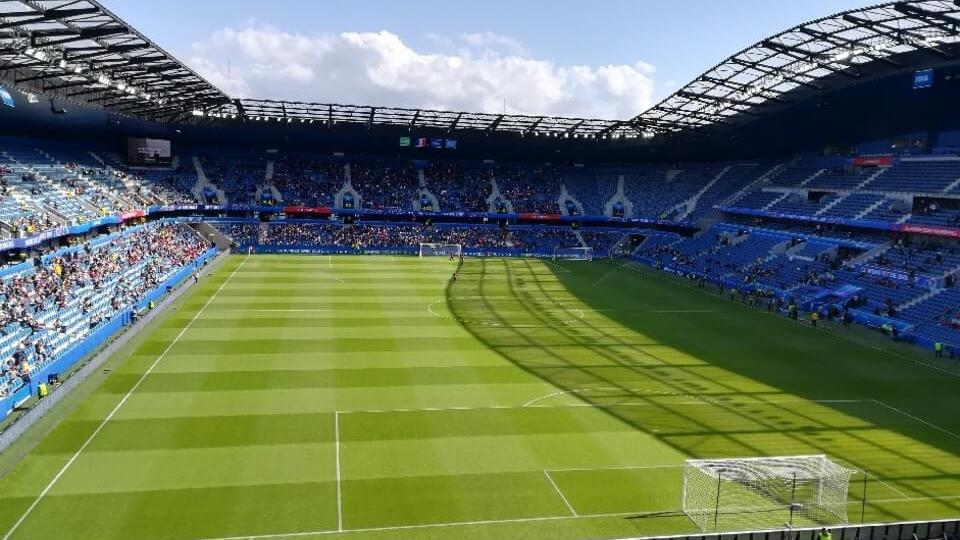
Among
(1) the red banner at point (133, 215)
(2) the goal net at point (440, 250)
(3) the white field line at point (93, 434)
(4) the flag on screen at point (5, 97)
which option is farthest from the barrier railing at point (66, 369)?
(2) the goal net at point (440, 250)

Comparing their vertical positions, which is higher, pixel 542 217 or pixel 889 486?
pixel 542 217

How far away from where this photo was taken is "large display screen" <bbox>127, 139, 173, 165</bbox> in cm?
6681

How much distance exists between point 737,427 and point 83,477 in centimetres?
2139

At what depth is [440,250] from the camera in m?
73.1

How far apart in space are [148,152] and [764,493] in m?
68.9

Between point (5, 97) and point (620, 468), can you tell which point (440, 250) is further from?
point (620, 468)

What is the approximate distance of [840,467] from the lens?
19797 mm

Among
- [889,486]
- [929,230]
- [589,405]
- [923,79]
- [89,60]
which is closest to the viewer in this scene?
[889,486]

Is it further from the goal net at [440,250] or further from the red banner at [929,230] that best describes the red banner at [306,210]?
the red banner at [929,230]

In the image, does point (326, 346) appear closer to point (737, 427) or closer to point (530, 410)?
point (530, 410)

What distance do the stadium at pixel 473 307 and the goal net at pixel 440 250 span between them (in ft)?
1.15

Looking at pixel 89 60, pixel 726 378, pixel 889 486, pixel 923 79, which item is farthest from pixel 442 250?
pixel 889 486

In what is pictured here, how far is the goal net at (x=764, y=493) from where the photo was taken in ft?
57.4

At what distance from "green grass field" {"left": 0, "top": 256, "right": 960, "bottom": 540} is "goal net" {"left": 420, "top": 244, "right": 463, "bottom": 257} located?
30954mm
